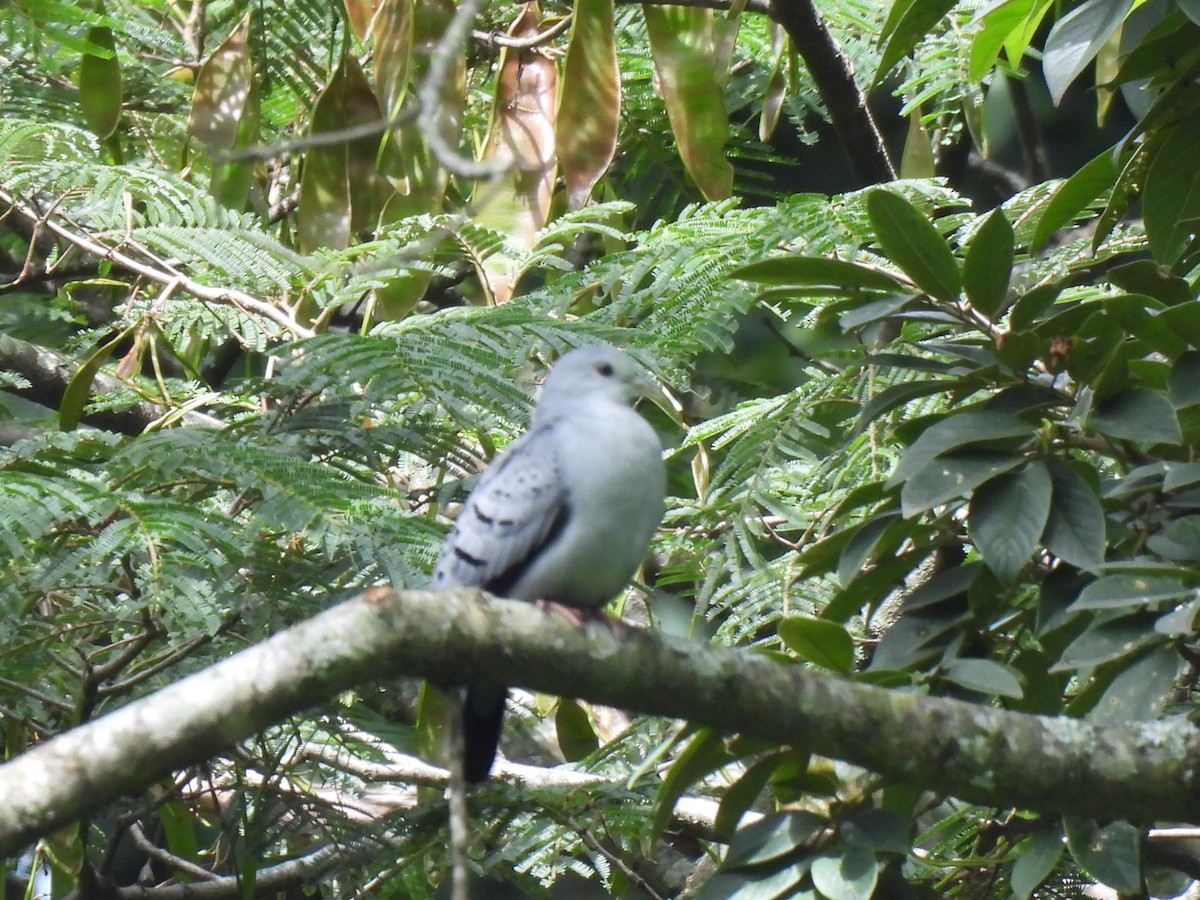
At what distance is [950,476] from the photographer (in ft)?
8.26

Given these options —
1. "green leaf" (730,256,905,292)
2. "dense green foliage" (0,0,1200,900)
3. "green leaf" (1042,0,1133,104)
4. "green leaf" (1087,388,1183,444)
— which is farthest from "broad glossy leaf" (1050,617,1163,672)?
"green leaf" (1042,0,1133,104)

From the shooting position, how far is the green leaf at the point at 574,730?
4.23 m

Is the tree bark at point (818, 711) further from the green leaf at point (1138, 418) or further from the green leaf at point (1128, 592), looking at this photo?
the green leaf at point (1138, 418)

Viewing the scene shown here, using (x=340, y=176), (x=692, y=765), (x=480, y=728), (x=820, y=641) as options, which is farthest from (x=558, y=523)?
(x=340, y=176)

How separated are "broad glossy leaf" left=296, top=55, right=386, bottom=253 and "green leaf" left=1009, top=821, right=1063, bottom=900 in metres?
3.14

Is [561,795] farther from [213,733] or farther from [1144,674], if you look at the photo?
[213,733]

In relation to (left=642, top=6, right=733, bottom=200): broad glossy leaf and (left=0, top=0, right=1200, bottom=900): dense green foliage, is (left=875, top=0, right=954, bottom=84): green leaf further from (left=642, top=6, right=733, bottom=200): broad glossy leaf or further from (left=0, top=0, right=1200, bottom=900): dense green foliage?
(left=642, top=6, right=733, bottom=200): broad glossy leaf

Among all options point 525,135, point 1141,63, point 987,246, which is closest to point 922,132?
point 525,135

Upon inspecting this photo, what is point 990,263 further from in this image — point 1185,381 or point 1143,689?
point 1143,689

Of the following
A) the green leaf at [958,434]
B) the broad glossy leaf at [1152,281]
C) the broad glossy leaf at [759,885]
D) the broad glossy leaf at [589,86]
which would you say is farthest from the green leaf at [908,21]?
the broad glossy leaf at [759,885]

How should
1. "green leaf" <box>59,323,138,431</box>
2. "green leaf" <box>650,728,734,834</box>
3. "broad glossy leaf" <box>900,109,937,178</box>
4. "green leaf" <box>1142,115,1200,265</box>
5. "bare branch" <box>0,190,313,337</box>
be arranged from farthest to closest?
1. "broad glossy leaf" <box>900,109,937,178</box>
2. "bare branch" <box>0,190,313,337</box>
3. "green leaf" <box>59,323,138,431</box>
4. "green leaf" <box>1142,115,1200,265</box>
5. "green leaf" <box>650,728,734,834</box>

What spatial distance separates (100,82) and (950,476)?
137 inches

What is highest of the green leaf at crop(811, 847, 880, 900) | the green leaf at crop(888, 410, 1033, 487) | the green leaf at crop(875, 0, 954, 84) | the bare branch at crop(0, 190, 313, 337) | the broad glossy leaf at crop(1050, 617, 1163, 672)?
the green leaf at crop(875, 0, 954, 84)

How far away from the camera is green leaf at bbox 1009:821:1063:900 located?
254cm
